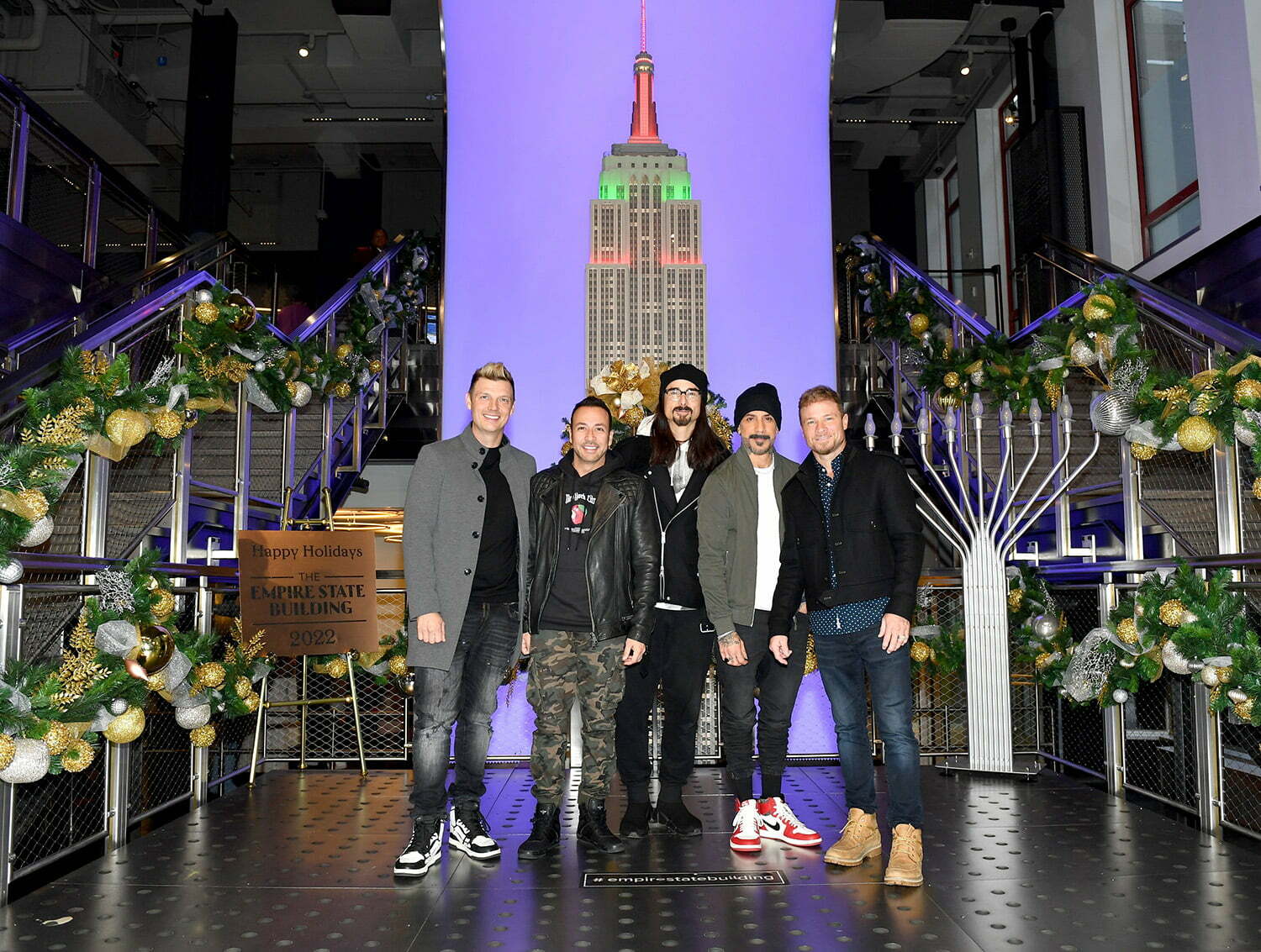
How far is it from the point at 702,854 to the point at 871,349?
5.76 meters

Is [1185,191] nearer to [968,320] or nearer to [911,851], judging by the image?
[968,320]

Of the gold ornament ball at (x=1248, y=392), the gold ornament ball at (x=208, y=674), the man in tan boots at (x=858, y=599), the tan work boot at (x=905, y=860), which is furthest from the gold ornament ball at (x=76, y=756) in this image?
the gold ornament ball at (x=1248, y=392)

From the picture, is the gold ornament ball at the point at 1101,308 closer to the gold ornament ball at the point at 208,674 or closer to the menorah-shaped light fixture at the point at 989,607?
the menorah-shaped light fixture at the point at 989,607

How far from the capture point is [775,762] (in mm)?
3615

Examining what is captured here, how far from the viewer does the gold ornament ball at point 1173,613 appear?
11.7 feet

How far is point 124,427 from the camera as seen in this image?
136 inches

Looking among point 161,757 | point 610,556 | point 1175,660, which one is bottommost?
point 161,757

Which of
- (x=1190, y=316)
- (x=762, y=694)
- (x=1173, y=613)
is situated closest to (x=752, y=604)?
(x=762, y=694)

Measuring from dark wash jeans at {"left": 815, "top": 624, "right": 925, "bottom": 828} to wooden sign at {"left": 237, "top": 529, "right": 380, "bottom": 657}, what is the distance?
2.28 meters

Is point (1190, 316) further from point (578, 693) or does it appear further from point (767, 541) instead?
point (578, 693)

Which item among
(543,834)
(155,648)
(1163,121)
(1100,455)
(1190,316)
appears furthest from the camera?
(1163,121)

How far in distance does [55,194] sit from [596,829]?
6523 mm

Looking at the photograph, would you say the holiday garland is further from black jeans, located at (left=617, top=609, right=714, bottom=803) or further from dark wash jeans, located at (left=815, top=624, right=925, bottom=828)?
dark wash jeans, located at (left=815, top=624, right=925, bottom=828)

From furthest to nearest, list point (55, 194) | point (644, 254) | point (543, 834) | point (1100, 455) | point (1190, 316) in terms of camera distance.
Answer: point (55, 194)
point (1100, 455)
point (644, 254)
point (1190, 316)
point (543, 834)
